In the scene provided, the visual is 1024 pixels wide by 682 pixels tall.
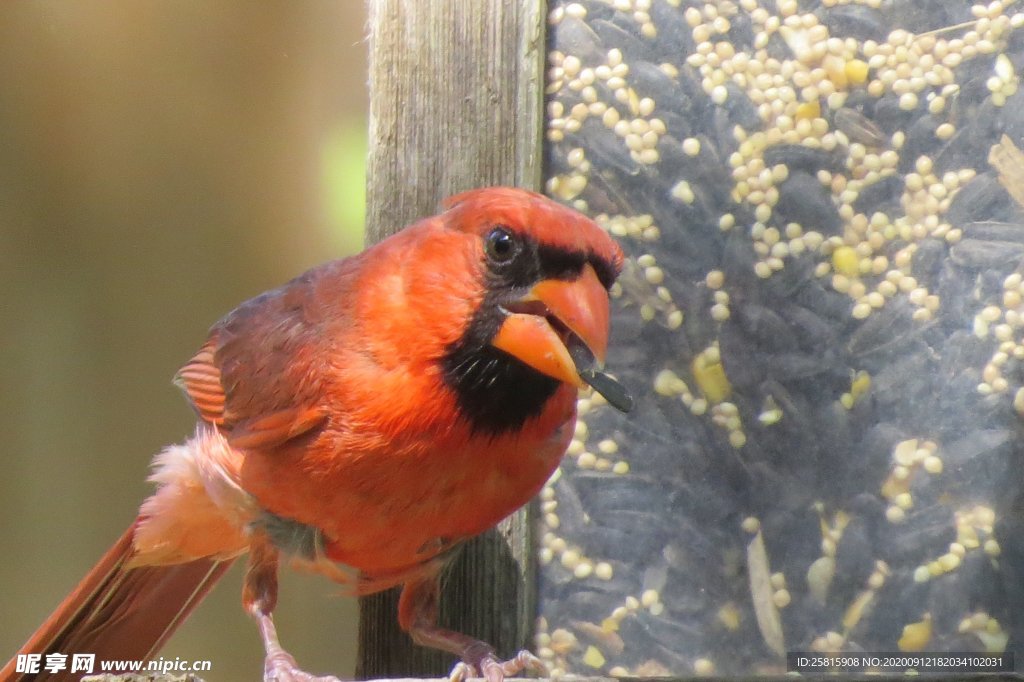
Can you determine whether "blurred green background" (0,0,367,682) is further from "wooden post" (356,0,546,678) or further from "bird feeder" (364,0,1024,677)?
"bird feeder" (364,0,1024,677)

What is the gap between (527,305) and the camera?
167 centimetres

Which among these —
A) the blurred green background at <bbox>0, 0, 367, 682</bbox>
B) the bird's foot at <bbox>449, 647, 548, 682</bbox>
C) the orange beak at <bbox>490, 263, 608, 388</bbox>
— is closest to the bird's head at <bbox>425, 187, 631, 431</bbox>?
the orange beak at <bbox>490, 263, 608, 388</bbox>

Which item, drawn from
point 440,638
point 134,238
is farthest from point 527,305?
point 134,238

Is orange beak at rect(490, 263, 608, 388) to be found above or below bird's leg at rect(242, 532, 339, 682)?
above

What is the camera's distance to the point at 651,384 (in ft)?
7.12

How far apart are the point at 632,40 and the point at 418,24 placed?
0.43 m

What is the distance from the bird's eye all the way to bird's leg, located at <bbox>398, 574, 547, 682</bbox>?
715mm

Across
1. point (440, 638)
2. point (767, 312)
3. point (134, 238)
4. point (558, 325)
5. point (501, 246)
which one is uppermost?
point (501, 246)

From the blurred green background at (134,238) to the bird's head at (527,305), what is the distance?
1.23 metres

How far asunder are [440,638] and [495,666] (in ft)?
0.67

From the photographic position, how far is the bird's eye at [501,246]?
5.48 ft

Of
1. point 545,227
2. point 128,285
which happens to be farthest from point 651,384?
point 128,285

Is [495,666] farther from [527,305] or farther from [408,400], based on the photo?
[527,305]

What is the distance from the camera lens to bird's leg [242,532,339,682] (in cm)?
205
